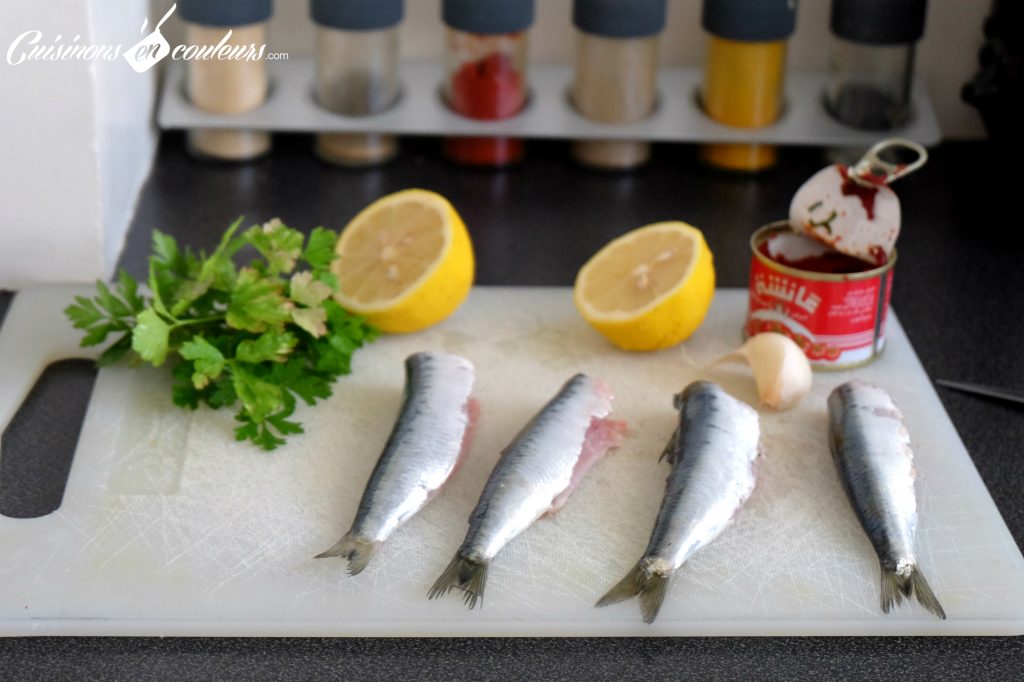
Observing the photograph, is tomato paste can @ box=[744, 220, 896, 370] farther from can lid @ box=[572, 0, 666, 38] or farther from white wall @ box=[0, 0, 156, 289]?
white wall @ box=[0, 0, 156, 289]

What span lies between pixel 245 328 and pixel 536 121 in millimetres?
751

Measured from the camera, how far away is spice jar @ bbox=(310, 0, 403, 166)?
6.24 feet

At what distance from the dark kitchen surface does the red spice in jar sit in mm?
55

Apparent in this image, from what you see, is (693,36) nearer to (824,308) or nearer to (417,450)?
(824,308)

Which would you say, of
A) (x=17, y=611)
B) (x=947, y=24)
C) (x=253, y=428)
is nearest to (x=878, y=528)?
(x=253, y=428)

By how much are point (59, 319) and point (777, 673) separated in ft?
3.07

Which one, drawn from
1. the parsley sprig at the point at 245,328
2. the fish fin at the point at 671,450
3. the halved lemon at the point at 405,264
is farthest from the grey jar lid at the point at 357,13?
the fish fin at the point at 671,450

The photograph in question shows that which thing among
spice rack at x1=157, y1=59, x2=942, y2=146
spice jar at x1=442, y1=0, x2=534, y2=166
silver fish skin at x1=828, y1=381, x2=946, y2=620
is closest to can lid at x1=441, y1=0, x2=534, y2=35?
spice jar at x1=442, y1=0, x2=534, y2=166

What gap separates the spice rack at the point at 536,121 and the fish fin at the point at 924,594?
3.15 ft

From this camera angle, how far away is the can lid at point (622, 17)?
1.87 meters

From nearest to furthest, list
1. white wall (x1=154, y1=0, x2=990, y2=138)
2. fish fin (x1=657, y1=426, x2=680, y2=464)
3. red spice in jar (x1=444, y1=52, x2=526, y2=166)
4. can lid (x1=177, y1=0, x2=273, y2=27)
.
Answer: fish fin (x1=657, y1=426, x2=680, y2=464) → can lid (x1=177, y1=0, x2=273, y2=27) → red spice in jar (x1=444, y1=52, x2=526, y2=166) → white wall (x1=154, y1=0, x2=990, y2=138)

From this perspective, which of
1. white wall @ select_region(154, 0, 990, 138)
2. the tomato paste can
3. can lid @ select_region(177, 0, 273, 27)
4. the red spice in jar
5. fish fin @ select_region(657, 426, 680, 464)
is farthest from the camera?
white wall @ select_region(154, 0, 990, 138)

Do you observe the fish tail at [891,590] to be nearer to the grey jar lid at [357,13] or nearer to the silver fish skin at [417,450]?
the silver fish skin at [417,450]

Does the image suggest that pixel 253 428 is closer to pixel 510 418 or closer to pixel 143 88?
pixel 510 418
